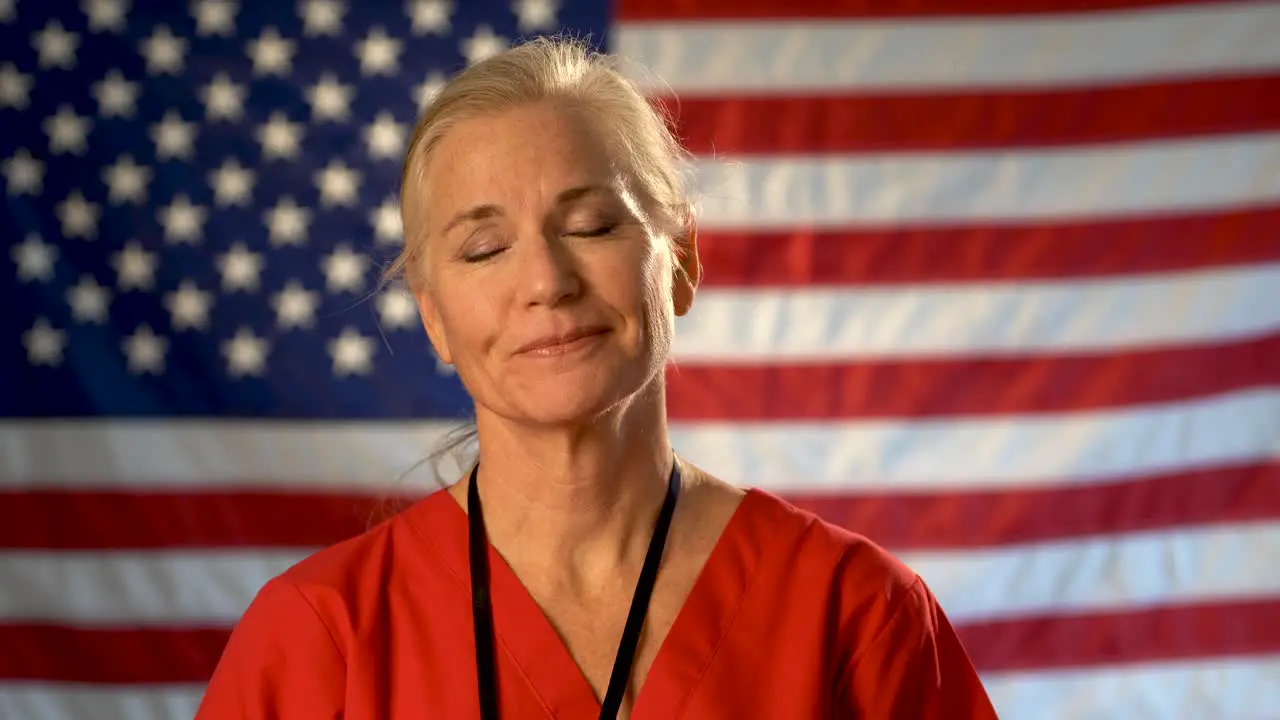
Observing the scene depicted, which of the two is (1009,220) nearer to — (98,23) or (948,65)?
(948,65)

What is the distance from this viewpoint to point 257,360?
248 cm

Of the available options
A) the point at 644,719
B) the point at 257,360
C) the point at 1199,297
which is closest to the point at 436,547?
the point at 644,719

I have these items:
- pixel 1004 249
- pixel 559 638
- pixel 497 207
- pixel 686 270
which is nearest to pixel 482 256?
pixel 497 207

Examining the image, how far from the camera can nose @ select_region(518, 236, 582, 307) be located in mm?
1216

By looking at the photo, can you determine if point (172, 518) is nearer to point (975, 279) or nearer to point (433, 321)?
point (433, 321)

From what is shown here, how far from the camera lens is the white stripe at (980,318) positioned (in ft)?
8.41

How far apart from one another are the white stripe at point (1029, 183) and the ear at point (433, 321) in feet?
3.99

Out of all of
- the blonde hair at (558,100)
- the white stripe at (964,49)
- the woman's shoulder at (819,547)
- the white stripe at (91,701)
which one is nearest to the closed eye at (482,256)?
the blonde hair at (558,100)

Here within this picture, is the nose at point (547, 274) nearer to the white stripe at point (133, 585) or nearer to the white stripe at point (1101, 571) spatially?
the white stripe at point (133, 585)

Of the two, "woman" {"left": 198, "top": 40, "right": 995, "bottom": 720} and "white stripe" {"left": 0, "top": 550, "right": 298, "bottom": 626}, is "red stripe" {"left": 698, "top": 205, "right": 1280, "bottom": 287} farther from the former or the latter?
"woman" {"left": 198, "top": 40, "right": 995, "bottom": 720}

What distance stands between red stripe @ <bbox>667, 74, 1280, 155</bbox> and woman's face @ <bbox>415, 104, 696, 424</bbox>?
1.32 meters

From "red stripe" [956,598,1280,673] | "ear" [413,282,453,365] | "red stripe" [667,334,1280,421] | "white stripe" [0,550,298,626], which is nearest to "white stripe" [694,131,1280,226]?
"red stripe" [667,334,1280,421]

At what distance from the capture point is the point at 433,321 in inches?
55.9

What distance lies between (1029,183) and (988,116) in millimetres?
150
